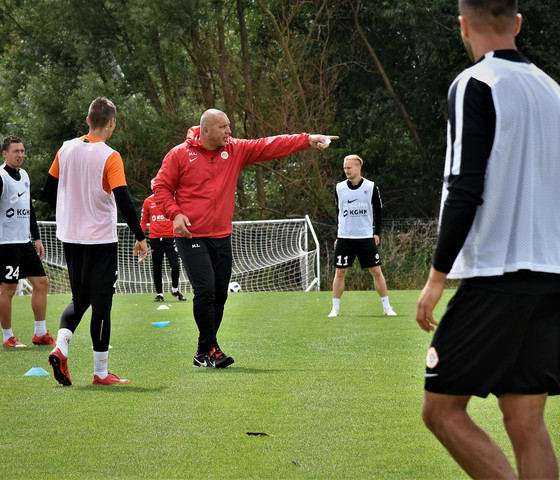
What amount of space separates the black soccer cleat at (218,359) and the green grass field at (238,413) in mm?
81

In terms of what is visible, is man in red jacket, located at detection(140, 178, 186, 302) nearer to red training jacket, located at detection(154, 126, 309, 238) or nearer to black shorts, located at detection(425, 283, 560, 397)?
red training jacket, located at detection(154, 126, 309, 238)

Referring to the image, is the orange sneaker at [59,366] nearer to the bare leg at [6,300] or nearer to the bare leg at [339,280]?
the bare leg at [6,300]

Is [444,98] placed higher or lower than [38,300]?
higher

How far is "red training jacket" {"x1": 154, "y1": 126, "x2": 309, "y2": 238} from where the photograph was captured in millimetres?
7820

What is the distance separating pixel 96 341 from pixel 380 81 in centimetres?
2577

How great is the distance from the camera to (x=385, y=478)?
164 inches

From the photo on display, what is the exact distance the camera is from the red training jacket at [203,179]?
25.7 ft

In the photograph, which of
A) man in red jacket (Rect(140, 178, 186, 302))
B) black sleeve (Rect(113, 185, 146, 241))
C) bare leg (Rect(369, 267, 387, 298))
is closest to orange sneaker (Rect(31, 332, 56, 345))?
black sleeve (Rect(113, 185, 146, 241))

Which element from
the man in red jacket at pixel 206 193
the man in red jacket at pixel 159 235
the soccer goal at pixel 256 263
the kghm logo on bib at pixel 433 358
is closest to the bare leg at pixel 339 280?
the man in red jacket at pixel 159 235

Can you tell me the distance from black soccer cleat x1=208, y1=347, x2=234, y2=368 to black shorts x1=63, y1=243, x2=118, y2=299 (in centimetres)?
136

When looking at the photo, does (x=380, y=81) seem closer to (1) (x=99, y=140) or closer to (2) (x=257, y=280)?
(2) (x=257, y=280)

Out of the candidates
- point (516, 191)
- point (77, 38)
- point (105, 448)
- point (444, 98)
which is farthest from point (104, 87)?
point (516, 191)

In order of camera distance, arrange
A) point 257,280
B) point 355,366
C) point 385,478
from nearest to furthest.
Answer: point 385,478 < point 355,366 < point 257,280

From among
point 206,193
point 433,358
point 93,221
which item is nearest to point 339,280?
point 206,193
